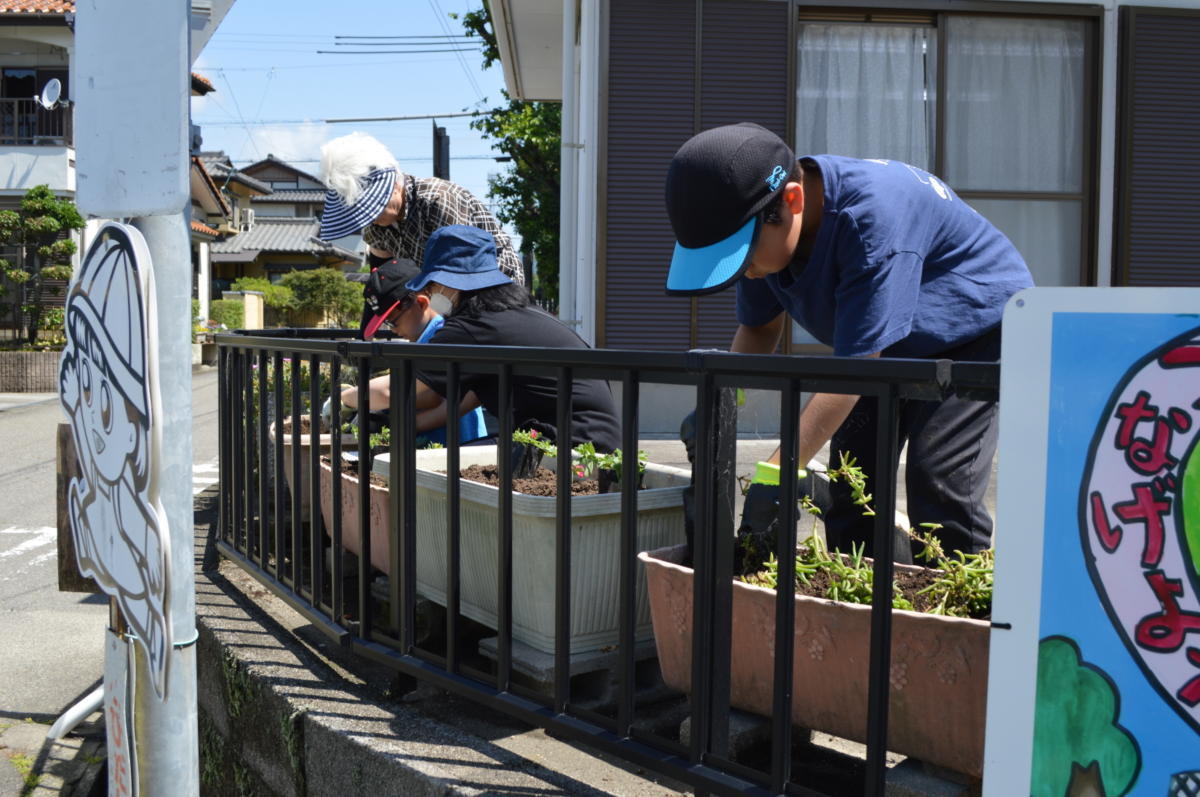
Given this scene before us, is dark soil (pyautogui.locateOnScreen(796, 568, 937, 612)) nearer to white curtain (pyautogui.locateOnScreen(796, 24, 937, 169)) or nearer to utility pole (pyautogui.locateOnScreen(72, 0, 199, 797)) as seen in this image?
utility pole (pyautogui.locateOnScreen(72, 0, 199, 797))

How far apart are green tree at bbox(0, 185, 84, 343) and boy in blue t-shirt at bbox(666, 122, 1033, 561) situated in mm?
20352

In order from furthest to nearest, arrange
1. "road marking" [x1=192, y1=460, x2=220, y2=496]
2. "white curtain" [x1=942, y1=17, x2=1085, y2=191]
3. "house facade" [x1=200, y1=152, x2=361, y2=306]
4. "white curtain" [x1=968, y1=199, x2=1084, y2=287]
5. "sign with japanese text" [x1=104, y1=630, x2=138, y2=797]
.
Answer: "house facade" [x1=200, y1=152, x2=361, y2=306] → "road marking" [x1=192, y1=460, x2=220, y2=496] → "white curtain" [x1=968, y1=199, x2=1084, y2=287] → "white curtain" [x1=942, y1=17, x2=1085, y2=191] → "sign with japanese text" [x1=104, y1=630, x2=138, y2=797]

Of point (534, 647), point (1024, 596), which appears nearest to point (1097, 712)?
point (1024, 596)

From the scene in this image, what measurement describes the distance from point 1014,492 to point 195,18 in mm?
2137

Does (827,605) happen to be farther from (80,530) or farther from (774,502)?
(80,530)

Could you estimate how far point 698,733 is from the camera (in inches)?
78.0

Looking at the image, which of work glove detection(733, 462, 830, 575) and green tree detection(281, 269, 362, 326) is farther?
green tree detection(281, 269, 362, 326)

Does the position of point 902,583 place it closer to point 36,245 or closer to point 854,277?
point 854,277

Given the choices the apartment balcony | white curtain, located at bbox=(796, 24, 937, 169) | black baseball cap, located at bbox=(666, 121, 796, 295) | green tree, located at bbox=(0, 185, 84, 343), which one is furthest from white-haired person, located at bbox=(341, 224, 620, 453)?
the apartment balcony

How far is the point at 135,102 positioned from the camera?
6.04 feet

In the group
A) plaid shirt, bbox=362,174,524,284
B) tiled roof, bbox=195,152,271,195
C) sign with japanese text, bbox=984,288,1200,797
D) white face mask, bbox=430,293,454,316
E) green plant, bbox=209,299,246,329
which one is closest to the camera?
sign with japanese text, bbox=984,288,1200,797

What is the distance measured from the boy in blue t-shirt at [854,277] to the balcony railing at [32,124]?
80.1 ft

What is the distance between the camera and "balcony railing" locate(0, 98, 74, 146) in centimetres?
2358

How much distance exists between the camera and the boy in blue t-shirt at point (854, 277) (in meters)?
2.14
